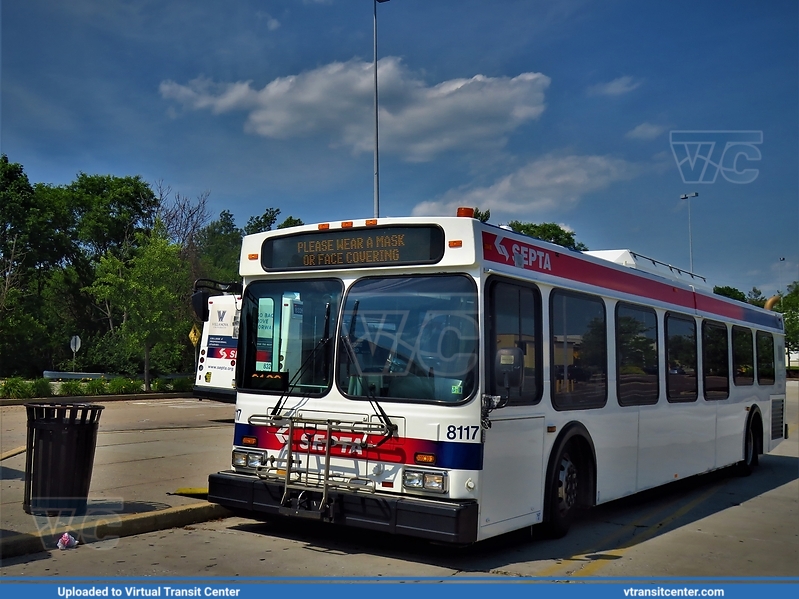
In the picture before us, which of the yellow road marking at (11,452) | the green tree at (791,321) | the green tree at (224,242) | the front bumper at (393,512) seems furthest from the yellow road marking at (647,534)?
the green tree at (224,242)

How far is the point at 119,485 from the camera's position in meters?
9.45

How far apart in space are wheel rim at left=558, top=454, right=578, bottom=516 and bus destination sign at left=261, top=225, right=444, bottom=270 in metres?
2.57

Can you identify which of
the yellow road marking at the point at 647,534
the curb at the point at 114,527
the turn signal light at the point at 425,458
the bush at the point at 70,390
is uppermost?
the bush at the point at 70,390

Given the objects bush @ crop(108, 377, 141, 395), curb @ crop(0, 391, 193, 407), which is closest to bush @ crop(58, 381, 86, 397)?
curb @ crop(0, 391, 193, 407)

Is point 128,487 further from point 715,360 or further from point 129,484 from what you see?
point 715,360

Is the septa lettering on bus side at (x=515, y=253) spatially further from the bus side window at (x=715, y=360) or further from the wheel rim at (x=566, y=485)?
the bus side window at (x=715, y=360)

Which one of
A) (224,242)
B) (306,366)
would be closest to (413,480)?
(306,366)

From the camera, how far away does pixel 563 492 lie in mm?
7766

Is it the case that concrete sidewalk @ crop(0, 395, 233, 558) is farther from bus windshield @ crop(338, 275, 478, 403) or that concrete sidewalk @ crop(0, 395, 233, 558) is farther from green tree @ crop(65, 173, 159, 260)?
green tree @ crop(65, 173, 159, 260)

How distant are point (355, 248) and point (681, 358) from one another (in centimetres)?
570

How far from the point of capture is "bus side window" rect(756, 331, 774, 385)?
1434 centimetres

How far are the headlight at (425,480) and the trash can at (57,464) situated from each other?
3.13 meters

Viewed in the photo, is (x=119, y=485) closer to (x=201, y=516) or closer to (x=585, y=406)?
(x=201, y=516)

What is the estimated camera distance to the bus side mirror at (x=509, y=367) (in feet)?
21.1
